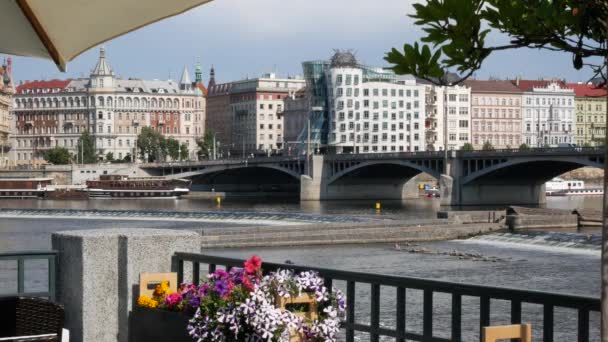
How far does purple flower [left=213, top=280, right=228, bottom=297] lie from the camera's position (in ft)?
18.3

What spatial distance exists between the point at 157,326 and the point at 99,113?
143 m

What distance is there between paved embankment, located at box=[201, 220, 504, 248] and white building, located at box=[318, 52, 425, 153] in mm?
71912

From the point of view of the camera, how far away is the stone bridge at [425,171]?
226 feet

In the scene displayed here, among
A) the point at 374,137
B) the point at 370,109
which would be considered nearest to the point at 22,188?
the point at 370,109

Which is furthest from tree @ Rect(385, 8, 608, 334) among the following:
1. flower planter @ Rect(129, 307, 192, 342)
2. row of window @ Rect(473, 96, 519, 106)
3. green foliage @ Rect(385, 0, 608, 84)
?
row of window @ Rect(473, 96, 519, 106)

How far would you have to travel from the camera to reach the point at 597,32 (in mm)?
3467

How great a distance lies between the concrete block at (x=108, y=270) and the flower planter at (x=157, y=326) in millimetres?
196

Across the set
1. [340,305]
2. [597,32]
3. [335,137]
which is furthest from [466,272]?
[335,137]

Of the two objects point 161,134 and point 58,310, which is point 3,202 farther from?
point 58,310

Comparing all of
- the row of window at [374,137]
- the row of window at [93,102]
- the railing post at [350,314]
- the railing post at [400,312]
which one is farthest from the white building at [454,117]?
the railing post at [400,312]

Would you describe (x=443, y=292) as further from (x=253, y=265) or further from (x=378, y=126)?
(x=378, y=126)

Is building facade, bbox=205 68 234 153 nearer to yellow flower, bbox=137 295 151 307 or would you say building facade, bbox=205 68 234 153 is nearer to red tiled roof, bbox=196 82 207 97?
red tiled roof, bbox=196 82 207 97

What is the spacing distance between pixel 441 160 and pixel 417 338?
72.9 meters

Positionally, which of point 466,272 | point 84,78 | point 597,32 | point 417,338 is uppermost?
point 84,78
